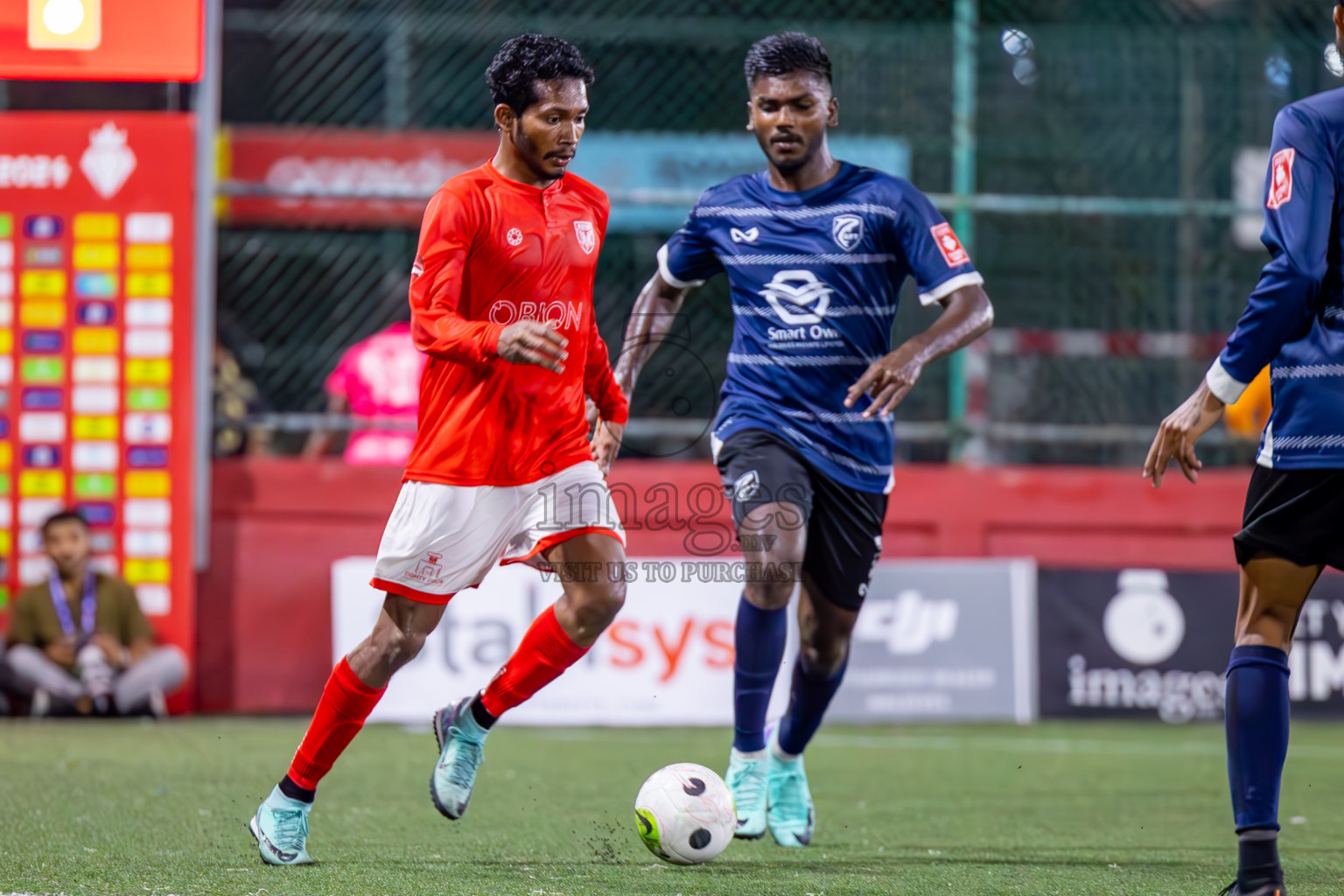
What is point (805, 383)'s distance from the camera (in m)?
5.01

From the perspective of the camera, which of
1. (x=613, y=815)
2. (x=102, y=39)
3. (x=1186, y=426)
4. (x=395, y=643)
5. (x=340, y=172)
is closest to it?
(x=1186, y=426)

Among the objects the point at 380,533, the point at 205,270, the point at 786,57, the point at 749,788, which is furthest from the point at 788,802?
the point at 205,270

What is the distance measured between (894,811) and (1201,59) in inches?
239

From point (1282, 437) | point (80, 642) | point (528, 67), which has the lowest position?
point (80, 642)

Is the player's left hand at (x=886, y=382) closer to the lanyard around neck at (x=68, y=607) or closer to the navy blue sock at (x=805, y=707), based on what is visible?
the navy blue sock at (x=805, y=707)

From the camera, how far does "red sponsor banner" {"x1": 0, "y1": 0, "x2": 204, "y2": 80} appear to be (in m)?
8.28

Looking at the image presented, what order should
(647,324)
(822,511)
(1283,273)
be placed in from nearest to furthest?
1. (1283,273)
2. (822,511)
3. (647,324)

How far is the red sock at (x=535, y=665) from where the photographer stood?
465 centimetres

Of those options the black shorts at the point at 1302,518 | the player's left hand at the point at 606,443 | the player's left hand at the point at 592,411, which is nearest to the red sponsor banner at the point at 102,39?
the player's left hand at the point at 592,411

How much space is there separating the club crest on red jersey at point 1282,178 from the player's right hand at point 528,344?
5.55 ft

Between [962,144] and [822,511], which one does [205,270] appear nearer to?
[962,144]

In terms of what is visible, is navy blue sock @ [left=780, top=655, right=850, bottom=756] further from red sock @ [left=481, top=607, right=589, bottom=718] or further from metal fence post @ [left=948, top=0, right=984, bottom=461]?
metal fence post @ [left=948, top=0, right=984, bottom=461]

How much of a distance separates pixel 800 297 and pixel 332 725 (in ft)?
6.31

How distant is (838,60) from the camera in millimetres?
9938
